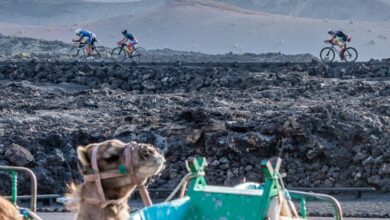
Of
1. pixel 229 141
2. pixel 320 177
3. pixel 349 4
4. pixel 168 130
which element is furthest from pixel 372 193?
pixel 349 4

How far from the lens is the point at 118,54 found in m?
37.5

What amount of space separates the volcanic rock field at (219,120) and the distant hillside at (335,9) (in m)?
78.5

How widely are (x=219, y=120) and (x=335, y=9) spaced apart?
91002mm

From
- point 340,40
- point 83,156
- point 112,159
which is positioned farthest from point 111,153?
point 340,40

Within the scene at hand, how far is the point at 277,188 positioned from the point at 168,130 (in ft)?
49.4

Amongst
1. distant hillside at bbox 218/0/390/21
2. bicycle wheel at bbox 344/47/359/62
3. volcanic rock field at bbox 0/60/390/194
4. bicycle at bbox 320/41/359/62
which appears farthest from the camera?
distant hillside at bbox 218/0/390/21

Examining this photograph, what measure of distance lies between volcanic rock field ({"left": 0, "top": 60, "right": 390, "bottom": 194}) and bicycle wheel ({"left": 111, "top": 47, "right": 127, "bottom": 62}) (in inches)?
206

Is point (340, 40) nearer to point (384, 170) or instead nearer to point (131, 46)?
point (131, 46)

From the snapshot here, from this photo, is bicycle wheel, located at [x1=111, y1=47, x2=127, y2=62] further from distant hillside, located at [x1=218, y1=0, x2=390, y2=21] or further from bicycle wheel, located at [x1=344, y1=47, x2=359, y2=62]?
distant hillside, located at [x1=218, y1=0, x2=390, y2=21]

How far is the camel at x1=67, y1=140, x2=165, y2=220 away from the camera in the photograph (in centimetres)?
Result: 528

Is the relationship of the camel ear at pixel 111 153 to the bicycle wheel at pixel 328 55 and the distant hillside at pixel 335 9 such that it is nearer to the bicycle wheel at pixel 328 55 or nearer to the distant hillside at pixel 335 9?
the bicycle wheel at pixel 328 55

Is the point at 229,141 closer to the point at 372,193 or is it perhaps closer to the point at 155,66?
the point at 372,193

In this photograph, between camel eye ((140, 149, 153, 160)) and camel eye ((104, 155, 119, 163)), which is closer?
camel eye ((140, 149, 153, 160))

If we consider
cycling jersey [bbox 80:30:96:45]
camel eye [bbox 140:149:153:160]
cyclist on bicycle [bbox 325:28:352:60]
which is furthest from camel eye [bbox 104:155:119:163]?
cycling jersey [bbox 80:30:96:45]
